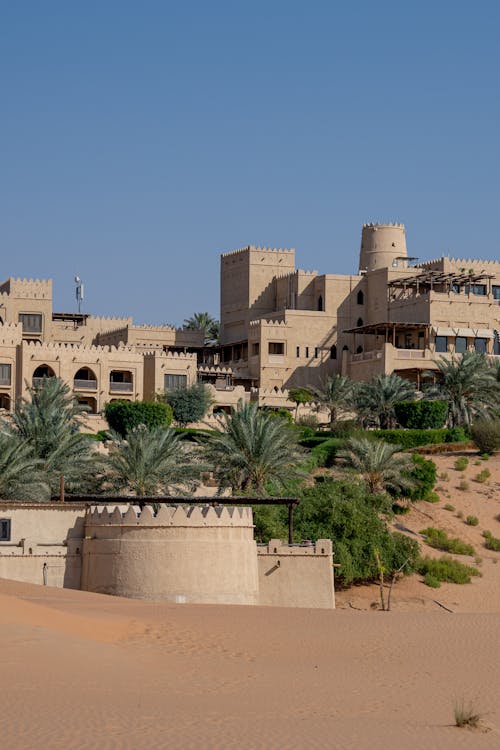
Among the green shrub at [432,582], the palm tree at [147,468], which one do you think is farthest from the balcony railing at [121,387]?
the green shrub at [432,582]

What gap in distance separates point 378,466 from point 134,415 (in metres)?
14.7

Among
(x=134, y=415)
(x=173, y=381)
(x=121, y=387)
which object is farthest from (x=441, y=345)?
(x=134, y=415)

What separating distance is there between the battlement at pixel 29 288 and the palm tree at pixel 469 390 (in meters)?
27.7

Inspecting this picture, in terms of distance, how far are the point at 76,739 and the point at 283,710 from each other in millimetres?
3724

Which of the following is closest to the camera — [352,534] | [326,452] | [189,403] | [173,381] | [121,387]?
[352,534]

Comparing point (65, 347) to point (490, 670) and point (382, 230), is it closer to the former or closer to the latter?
point (382, 230)

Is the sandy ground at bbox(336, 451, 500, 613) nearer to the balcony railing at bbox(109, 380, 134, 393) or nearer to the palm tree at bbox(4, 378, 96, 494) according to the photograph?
the palm tree at bbox(4, 378, 96, 494)

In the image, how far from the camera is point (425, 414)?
196ft

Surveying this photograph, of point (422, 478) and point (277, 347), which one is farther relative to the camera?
point (277, 347)

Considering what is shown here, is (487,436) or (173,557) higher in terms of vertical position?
(487,436)

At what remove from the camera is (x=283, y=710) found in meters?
18.9

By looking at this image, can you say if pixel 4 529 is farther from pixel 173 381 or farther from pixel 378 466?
pixel 173 381

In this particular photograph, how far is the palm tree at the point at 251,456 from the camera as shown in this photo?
45.2 metres

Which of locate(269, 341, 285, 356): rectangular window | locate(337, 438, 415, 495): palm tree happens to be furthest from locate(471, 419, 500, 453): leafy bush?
locate(269, 341, 285, 356): rectangular window
